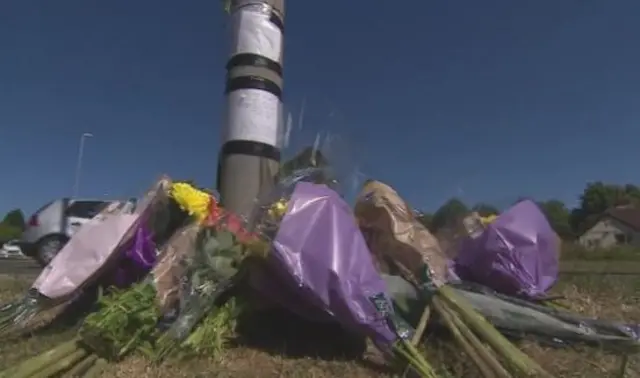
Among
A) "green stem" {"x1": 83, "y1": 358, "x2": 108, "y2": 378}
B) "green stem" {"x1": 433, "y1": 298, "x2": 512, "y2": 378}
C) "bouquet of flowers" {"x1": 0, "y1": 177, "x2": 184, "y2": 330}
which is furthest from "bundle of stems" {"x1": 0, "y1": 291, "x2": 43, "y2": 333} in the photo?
"green stem" {"x1": 433, "y1": 298, "x2": 512, "y2": 378}

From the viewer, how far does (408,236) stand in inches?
129

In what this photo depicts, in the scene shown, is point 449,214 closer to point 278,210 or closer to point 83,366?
point 278,210

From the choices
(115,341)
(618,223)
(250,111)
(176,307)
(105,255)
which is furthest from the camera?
(618,223)

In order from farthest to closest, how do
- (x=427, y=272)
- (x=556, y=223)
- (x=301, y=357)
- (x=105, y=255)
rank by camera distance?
1. (x=556, y=223)
2. (x=105, y=255)
3. (x=427, y=272)
4. (x=301, y=357)

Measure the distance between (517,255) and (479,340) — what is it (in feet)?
3.33

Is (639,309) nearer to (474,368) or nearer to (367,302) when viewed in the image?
(474,368)

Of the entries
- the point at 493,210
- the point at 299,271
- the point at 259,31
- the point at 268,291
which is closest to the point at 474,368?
the point at 299,271

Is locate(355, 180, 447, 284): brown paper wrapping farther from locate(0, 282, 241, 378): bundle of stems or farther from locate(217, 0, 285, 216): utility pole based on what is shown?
locate(0, 282, 241, 378): bundle of stems

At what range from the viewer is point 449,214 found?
13.8 ft

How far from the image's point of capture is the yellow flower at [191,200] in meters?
3.45

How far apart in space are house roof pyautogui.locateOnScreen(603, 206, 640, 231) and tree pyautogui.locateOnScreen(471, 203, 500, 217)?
49.6 meters

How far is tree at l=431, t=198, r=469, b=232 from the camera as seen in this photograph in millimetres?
4152

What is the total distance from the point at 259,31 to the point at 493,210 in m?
2.22

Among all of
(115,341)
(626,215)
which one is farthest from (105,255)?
(626,215)
